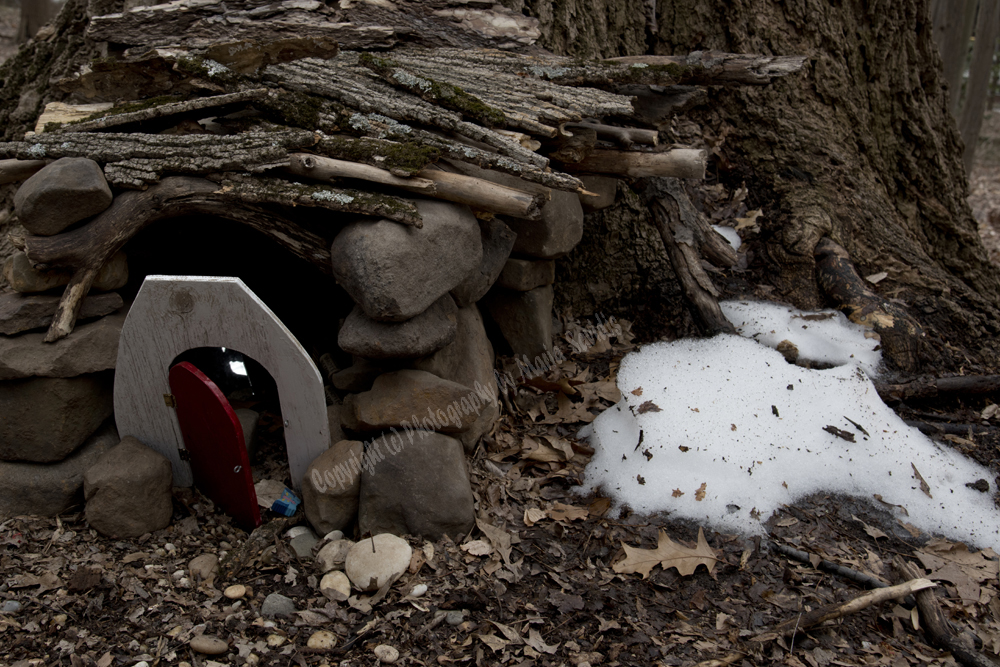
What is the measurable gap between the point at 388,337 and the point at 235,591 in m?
1.10

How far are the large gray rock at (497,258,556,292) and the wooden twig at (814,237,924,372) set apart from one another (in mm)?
1652

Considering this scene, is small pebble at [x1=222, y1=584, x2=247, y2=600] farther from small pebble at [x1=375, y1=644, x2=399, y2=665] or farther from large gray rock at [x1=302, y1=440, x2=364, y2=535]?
small pebble at [x1=375, y1=644, x2=399, y2=665]

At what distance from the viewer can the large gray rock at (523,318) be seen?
3.79 metres

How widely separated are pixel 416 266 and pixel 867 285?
9.63 feet

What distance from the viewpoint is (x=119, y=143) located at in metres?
2.69

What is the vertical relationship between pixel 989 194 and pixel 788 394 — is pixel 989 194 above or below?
below

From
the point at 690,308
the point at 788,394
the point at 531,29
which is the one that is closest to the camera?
the point at 788,394

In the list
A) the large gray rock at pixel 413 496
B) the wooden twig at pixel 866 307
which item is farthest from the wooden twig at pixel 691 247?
the large gray rock at pixel 413 496

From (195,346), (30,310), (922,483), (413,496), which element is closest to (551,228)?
(413,496)

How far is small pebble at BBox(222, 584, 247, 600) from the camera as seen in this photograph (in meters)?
2.49

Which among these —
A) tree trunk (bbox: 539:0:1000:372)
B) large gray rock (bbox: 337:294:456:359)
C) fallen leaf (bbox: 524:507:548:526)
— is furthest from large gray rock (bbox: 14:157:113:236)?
tree trunk (bbox: 539:0:1000:372)

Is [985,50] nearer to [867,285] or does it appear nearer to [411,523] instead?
[867,285]

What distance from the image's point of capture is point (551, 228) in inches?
136

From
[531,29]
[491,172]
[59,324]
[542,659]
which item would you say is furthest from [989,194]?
[59,324]
